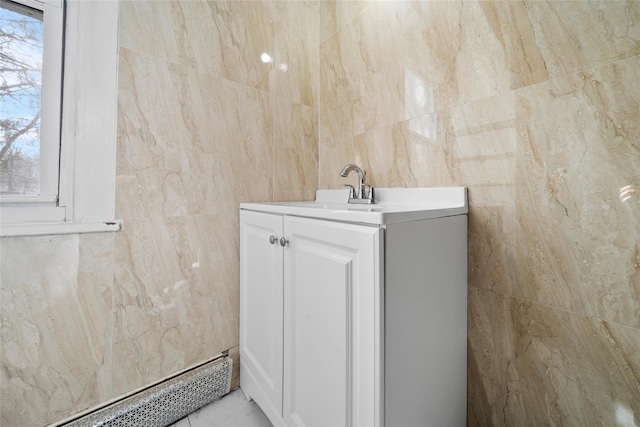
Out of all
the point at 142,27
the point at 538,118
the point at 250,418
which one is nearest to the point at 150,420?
the point at 250,418

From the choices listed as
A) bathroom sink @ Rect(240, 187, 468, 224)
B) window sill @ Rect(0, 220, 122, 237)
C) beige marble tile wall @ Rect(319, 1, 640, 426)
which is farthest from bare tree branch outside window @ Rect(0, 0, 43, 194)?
beige marble tile wall @ Rect(319, 1, 640, 426)

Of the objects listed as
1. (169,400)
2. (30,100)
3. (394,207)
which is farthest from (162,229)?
(394,207)

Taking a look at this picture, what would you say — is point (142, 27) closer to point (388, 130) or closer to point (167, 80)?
point (167, 80)

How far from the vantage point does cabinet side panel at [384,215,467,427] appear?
62cm

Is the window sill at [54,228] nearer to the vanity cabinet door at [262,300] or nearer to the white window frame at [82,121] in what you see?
the white window frame at [82,121]

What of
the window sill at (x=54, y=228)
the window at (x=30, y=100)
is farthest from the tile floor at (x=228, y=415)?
the window at (x=30, y=100)

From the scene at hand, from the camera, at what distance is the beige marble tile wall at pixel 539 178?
0.64m

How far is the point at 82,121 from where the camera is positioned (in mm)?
892

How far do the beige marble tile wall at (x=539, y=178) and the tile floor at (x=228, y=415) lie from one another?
794 mm

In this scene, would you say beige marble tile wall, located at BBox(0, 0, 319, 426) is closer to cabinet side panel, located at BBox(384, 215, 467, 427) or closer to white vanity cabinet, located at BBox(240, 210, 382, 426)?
white vanity cabinet, located at BBox(240, 210, 382, 426)

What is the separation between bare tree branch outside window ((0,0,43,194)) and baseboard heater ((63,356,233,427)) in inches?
30.5

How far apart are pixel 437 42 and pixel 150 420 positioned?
1732 millimetres

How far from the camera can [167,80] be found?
1053 mm

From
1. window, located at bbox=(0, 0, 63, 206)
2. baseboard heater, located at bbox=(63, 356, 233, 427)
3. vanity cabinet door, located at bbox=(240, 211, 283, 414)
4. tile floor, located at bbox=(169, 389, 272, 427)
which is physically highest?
window, located at bbox=(0, 0, 63, 206)
